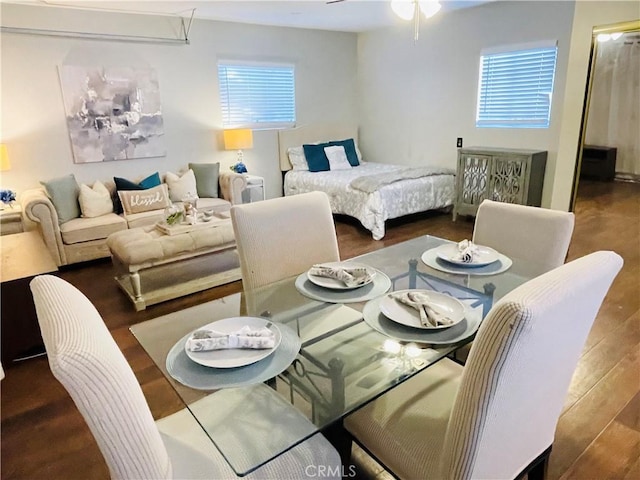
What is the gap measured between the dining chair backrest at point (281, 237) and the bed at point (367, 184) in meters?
2.39

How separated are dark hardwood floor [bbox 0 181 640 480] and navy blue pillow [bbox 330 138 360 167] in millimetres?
3068

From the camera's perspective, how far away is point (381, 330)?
1333 millimetres

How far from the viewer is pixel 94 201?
3.95 metres

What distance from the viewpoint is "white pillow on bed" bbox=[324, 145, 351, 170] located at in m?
5.65

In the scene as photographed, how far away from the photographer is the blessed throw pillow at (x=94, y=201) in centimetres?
393

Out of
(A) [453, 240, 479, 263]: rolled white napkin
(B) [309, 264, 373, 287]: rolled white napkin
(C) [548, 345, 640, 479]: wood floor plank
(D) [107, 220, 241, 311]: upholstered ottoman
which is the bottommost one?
(C) [548, 345, 640, 479]: wood floor plank

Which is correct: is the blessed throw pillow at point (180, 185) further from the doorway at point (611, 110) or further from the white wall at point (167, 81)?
the doorway at point (611, 110)

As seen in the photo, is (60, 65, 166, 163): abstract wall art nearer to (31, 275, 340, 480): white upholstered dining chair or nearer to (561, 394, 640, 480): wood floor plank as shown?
(31, 275, 340, 480): white upholstered dining chair

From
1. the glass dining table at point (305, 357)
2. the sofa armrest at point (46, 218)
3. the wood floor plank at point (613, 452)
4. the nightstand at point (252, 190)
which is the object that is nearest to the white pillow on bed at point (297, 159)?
the nightstand at point (252, 190)

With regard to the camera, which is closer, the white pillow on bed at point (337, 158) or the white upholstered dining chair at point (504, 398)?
the white upholstered dining chair at point (504, 398)

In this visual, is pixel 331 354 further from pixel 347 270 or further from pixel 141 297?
pixel 141 297

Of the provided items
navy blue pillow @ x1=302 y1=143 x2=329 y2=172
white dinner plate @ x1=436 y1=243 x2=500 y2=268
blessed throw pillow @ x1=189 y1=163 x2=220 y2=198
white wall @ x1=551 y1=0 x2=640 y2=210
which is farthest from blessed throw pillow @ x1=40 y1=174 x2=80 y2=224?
white wall @ x1=551 y1=0 x2=640 y2=210

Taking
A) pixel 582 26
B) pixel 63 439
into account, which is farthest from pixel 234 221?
pixel 582 26

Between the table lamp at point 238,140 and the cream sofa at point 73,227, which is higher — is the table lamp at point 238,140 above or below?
above
